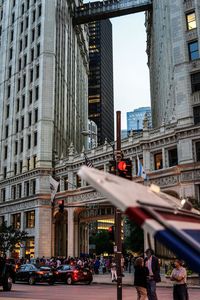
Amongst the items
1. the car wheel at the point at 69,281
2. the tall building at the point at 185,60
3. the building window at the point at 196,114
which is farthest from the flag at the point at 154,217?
the building window at the point at 196,114

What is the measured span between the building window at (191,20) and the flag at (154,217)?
44.5m

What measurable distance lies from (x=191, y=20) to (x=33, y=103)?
30469 millimetres

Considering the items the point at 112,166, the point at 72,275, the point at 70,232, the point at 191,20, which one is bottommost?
the point at 72,275

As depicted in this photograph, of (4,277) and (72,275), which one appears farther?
(72,275)

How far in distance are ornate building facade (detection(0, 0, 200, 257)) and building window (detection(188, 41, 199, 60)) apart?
0.11 meters

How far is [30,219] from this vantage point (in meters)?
61.4

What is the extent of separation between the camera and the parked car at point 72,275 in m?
31.1

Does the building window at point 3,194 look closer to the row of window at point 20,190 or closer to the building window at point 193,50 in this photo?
the row of window at point 20,190

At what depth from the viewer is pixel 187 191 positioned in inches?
1592

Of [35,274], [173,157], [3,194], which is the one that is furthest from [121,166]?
[3,194]

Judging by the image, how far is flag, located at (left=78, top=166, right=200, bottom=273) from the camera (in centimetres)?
288

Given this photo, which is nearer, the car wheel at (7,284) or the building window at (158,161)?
the car wheel at (7,284)

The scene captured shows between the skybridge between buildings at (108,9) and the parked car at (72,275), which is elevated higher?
the skybridge between buildings at (108,9)

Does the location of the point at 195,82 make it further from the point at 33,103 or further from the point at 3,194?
the point at 3,194
